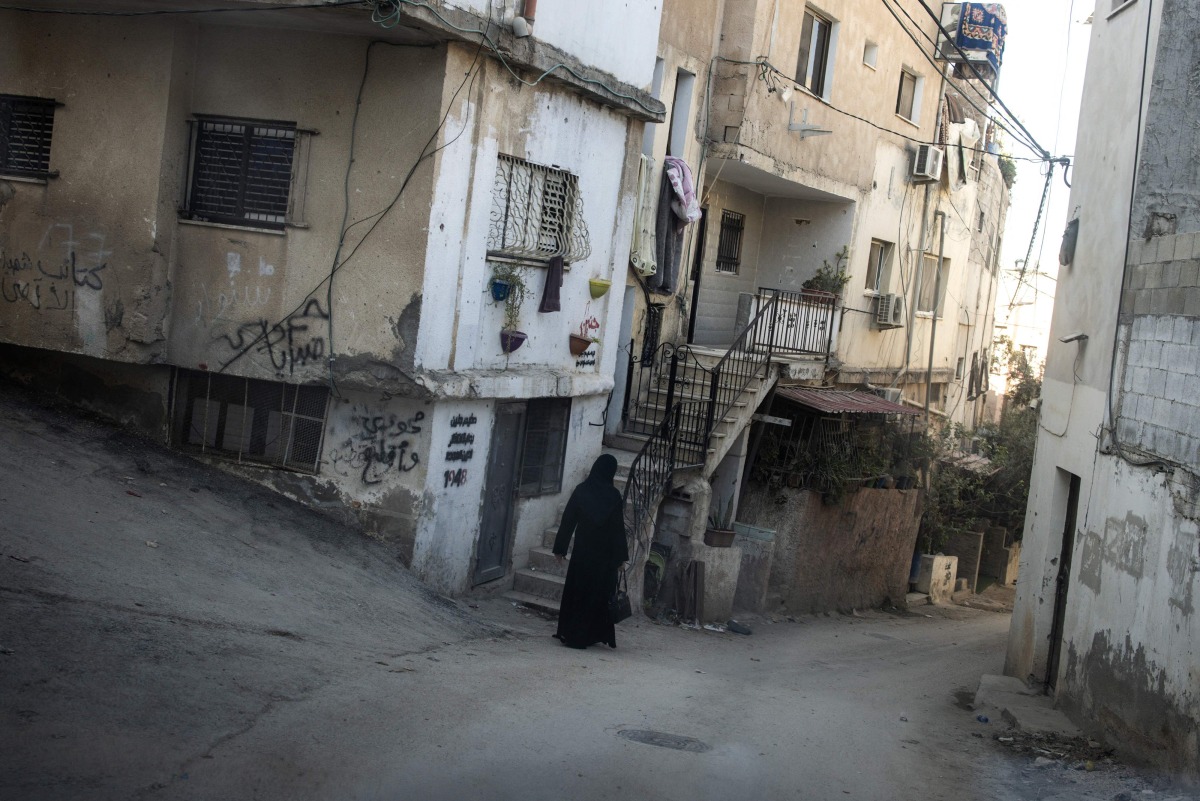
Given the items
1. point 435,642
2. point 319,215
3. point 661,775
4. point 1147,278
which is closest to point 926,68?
point 1147,278

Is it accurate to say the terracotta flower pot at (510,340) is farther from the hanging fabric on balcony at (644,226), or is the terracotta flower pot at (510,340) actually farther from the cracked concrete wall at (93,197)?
the cracked concrete wall at (93,197)

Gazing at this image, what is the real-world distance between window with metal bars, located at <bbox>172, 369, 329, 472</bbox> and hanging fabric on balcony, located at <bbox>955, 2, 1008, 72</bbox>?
680 inches

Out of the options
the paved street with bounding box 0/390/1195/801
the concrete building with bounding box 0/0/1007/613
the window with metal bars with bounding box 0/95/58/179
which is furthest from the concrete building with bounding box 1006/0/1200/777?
the window with metal bars with bounding box 0/95/58/179

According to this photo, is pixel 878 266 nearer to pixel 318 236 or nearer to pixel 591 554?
pixel 591 554

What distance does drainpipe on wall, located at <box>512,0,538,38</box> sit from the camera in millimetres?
10453

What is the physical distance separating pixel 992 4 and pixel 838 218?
6.51 metres

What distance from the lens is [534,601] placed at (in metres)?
11.7

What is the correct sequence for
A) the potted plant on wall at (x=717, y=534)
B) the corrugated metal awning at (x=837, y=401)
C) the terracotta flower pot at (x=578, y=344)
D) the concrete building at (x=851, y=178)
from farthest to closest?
1. the concrete building at (x=851, y=178)
2. the corrugated metal awning at (x=837, y=401)
3. the potted plant on wall at (x=717, y=534)
4. the terracotta flower pot at (x=578, y=344)

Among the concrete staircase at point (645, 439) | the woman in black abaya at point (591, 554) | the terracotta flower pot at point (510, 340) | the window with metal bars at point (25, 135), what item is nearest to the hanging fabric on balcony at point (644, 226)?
the concrete staircase at point (645, 439)

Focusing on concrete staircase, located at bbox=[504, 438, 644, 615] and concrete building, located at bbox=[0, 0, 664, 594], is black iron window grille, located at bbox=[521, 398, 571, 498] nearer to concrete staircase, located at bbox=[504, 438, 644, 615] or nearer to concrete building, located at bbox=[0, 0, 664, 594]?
concrete staircase, located at bbox=[504, 438, 644, 615]

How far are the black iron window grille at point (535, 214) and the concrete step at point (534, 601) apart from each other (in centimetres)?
357

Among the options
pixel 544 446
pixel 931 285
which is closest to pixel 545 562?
pixel 544 446

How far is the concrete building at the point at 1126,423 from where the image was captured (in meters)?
7.96

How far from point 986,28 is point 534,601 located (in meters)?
16.7
